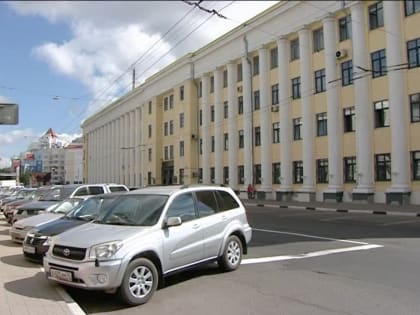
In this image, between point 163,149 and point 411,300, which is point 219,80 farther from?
point 411,300

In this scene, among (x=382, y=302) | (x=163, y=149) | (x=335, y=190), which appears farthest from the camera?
(x=163, y=149)

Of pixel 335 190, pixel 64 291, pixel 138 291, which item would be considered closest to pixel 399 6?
pixel 138 291

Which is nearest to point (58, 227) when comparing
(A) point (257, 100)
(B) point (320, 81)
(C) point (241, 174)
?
(B) point (320, 81)

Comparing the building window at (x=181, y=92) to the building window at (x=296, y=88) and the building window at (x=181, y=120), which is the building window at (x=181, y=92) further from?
the building window at (x=296, y=88)

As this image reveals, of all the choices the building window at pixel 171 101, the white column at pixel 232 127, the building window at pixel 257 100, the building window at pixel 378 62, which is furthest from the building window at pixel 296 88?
the building window at pixel 171 101

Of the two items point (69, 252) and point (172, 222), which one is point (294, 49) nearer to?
point (172, 222)

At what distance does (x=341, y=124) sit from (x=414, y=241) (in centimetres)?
2061

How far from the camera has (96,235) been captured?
7109mm

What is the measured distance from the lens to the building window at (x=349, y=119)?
31.8m

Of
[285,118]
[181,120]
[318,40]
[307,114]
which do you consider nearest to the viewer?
[318,40]

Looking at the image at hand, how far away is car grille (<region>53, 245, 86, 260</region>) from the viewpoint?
686 cm

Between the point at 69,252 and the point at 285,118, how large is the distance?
106 feet

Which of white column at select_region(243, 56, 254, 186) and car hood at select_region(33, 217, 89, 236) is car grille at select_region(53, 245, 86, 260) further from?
white column at select_region(243, 56, 254, 186)

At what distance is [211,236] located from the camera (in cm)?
848
